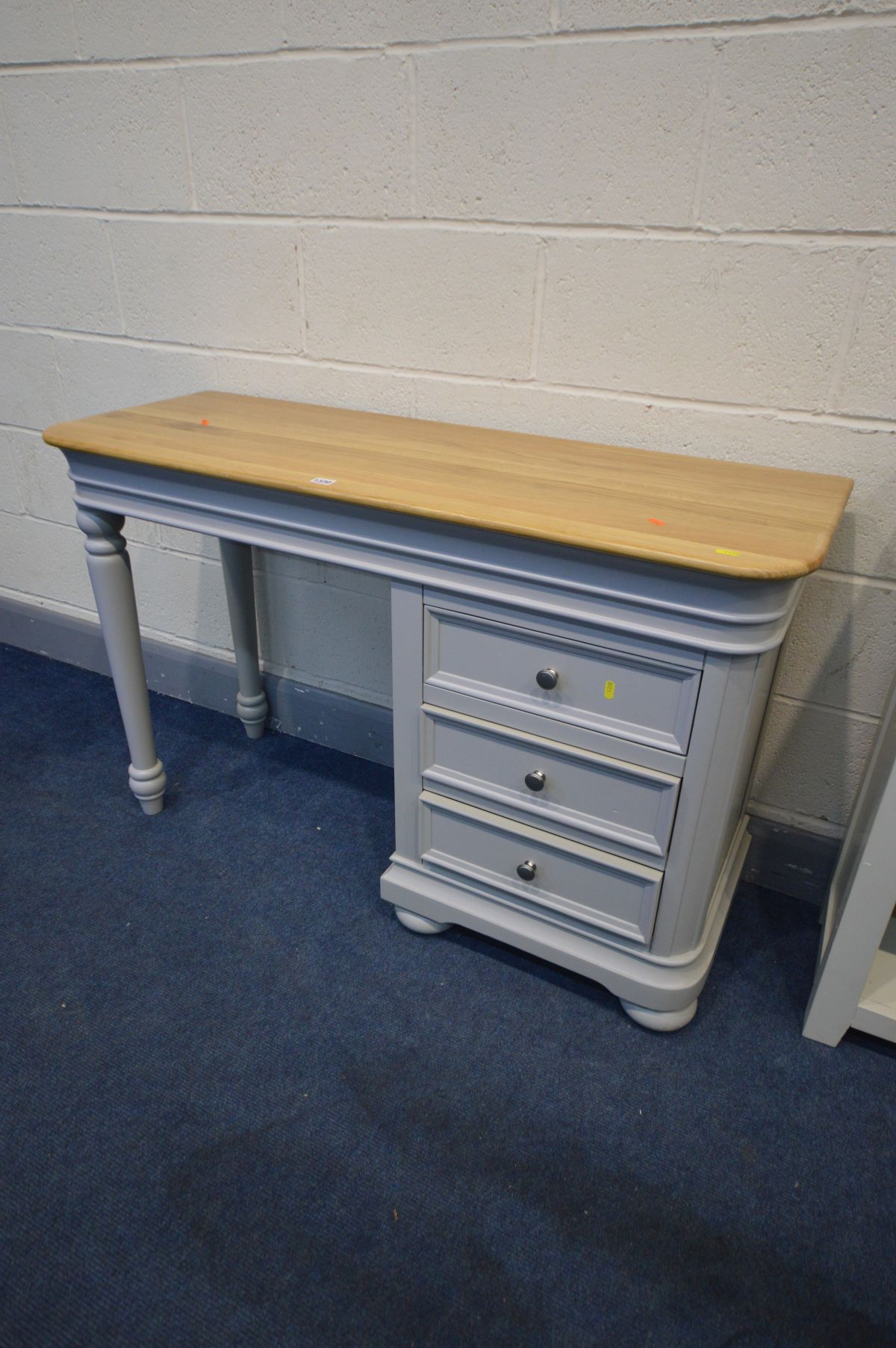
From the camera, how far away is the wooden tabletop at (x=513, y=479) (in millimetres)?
949

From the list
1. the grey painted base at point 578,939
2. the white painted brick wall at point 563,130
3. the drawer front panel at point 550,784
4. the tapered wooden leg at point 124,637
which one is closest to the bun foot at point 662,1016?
the grey painted base at point 578,939

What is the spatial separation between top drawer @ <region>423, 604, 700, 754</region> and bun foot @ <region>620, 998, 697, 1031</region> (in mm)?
456

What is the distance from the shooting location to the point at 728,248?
1204 mm

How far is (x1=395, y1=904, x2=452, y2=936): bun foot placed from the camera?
1.41 metres

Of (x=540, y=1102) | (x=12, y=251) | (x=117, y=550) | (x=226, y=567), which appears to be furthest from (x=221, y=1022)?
(x=12, y=251)

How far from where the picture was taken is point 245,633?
1841mm

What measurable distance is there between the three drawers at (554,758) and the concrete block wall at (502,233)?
0.46 meters

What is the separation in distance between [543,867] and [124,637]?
0.85m

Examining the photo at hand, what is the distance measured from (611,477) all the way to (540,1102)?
2.89 feet

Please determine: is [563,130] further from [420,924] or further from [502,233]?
[420,924]

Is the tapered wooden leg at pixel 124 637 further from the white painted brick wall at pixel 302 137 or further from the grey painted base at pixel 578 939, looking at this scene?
the white painted brick wall at pixel 302 137

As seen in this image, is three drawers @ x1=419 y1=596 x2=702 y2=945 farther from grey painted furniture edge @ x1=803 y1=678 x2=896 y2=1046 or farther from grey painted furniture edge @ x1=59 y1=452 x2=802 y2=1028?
grey painted furniture edge @ x1=803 y1=678 x2=896 y2=1046

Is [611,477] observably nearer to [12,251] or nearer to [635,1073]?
[635,1073]

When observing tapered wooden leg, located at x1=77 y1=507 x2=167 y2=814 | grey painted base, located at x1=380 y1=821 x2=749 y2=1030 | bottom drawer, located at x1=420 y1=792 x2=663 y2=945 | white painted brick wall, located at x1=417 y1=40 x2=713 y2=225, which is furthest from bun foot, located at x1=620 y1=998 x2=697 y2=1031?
white painted brick wall, located at x1=417 y1=40 x2=713 y2=225
